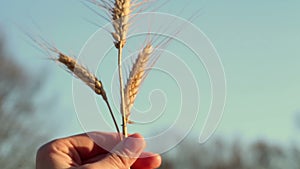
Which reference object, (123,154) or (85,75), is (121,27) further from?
(123,154)

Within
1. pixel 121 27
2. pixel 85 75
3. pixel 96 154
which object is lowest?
pixel 96 154

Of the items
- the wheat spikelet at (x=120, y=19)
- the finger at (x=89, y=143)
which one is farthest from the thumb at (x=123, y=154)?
the wheat spikelet at (x=120, y=19)

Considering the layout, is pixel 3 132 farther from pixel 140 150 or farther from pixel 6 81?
pixel 140 150

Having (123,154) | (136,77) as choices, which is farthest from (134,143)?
(136,77)

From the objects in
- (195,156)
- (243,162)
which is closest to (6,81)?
(195,156)

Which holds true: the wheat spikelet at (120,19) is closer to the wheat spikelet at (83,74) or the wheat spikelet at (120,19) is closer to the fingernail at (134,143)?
the wheat spikelet at (83,74)

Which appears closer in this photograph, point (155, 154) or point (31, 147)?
point (155, 154)

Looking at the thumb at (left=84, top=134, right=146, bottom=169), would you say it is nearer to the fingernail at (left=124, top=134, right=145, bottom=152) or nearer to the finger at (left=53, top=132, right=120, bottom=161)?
the fingernail at (left=124, top=134, right=145, bottom=152)
